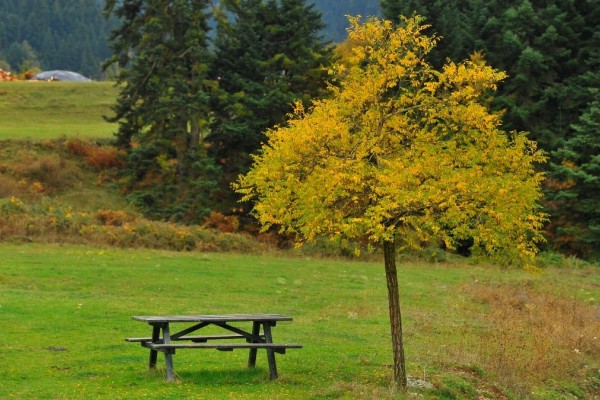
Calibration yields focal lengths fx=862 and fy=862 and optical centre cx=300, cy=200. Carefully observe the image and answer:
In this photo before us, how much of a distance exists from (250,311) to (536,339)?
816 centimetres

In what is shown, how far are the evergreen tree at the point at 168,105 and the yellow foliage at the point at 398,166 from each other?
36572 millimetres

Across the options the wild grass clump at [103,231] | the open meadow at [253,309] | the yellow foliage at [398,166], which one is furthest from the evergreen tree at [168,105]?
the yellow foliage at [398,166]

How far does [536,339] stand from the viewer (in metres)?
22.2

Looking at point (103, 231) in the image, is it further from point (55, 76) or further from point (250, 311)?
point (55, 76)

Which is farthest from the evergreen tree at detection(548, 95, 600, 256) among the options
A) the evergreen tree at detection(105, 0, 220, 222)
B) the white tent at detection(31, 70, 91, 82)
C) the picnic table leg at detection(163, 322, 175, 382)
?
the white tent at detection(31, 70, 91, 82)

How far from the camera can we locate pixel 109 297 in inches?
1061

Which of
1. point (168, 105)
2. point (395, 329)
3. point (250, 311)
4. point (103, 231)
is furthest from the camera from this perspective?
point (168, 105)

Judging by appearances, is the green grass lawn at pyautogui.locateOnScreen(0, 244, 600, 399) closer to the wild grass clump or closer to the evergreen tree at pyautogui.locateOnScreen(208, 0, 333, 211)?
the wild grass clump

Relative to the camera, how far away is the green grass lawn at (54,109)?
63.3 meters

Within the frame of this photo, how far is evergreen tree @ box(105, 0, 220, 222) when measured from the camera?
176 feet

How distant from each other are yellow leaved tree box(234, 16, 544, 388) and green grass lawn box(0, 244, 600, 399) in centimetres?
285

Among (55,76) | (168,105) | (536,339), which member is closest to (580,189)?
(168,105)

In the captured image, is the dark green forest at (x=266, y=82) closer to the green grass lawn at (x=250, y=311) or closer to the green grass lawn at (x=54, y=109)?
the green grass lawn at (x=54, y=109)

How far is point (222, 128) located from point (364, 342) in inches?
1335
